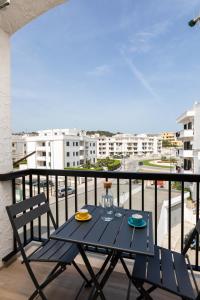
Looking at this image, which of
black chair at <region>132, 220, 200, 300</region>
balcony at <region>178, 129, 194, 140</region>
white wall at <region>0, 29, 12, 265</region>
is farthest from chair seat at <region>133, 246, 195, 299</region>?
balcony at <region>178, 129, 194, 140</region>

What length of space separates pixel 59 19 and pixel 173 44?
30.0ft

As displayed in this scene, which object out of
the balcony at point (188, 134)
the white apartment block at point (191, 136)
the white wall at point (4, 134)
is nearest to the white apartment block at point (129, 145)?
the white apartment block at point (191, 136)

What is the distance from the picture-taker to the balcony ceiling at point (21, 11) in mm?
1963

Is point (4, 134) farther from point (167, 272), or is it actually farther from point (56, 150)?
point (56, 150)

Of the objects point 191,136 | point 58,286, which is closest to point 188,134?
point 191,136

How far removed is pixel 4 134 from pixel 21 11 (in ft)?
4.14

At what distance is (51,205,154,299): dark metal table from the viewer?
1224 mm

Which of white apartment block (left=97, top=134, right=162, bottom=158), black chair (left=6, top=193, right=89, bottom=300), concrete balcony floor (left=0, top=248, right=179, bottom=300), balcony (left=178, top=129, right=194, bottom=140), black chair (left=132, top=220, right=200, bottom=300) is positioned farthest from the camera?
white apartment block (left=97, top=134, right=162, bottom=158)

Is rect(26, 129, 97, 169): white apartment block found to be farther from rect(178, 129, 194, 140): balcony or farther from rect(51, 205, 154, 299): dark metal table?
rect(51, 205, 154, 299): dark metal table

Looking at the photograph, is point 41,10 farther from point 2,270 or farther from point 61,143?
point 61,143

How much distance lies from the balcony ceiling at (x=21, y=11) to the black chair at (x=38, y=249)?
1.83 meters

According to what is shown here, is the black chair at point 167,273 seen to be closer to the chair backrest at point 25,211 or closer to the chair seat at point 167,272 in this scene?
the chair seat at point 167,272

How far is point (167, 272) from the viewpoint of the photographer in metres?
1.36

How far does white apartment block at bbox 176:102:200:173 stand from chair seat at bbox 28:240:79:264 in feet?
52.1
